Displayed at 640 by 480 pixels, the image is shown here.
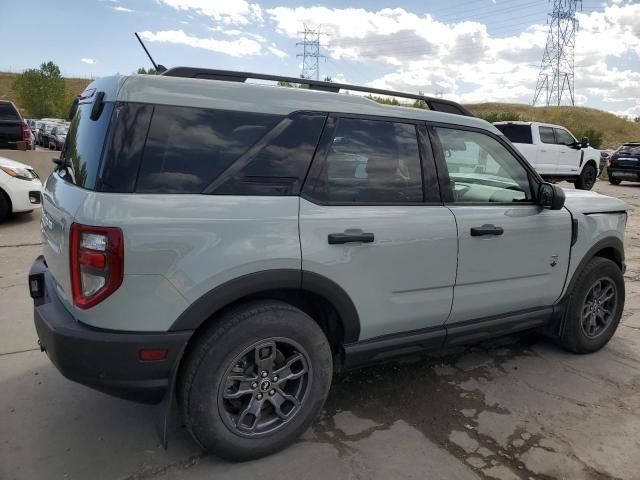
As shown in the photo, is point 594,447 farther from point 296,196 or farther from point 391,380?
point 296,196

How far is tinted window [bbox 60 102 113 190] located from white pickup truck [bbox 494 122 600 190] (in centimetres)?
1348

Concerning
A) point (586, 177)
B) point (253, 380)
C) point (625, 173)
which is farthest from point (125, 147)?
point (625, 173)

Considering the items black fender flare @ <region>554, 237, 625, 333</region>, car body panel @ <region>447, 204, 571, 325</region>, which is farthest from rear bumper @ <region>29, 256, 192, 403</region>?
black fender flare @ <region>554, 237, 625, 333</region>

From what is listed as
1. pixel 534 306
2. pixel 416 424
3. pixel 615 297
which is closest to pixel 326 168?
pixel 416 424

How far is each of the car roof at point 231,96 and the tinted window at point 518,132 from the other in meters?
13.3

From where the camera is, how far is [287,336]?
2.55m

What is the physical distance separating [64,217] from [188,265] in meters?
0.67

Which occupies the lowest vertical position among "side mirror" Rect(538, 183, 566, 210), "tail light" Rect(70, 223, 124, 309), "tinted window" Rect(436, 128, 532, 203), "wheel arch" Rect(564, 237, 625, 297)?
"wheel arch" Rect(564, 237, 625, 297)

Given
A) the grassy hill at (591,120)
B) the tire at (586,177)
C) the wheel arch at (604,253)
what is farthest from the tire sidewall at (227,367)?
the grassy hill at (591,120)

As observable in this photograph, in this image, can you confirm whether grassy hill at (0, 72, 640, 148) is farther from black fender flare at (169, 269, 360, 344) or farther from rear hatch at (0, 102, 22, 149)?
black fender flare at (169, 269, 360, 344)

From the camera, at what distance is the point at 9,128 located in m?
12.5

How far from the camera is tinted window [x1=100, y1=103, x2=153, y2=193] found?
223cm

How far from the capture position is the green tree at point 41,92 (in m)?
64.6

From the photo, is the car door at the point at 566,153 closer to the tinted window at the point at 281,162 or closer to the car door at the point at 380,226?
the car door at the point at 380,226
